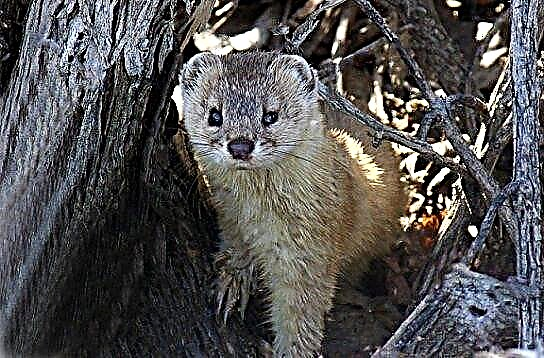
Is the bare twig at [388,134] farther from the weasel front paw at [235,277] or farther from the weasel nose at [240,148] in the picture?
the weasel front paw at [235,277]

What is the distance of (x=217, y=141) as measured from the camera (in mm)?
2680

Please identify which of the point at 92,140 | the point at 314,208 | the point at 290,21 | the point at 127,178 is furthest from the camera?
the point at 290,21

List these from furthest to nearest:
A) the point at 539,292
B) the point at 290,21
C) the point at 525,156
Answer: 1. the point at 290,21
2. the point at 525,156
3. the point at 539,292

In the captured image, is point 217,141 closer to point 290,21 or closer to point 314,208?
point 314,208

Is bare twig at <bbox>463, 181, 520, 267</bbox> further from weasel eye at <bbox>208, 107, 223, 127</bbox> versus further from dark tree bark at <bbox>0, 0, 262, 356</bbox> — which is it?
dark tree bark at <bbox>0, 0, 262, 356</bbox>

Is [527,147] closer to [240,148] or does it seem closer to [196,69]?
[240,148]

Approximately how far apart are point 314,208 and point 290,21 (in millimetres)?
1245

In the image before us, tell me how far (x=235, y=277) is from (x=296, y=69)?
0.75 metres

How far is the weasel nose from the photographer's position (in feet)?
8.43

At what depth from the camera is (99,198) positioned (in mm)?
2678

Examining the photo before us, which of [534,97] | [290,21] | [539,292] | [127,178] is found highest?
[290,21]

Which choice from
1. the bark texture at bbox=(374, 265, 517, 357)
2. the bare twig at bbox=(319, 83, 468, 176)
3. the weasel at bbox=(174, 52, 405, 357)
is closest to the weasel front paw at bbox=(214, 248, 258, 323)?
the weasel at bbox=(174, 52, 405, 357)

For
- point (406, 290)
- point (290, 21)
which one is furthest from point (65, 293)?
point (290, 21)

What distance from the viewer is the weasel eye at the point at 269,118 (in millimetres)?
2766
